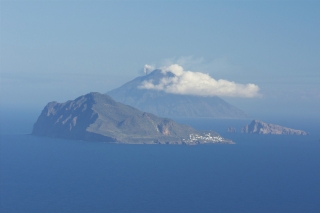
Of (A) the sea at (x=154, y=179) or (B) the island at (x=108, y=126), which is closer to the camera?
(A) the sea at (x=154, y=179)

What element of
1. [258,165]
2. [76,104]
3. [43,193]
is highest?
[76,104]

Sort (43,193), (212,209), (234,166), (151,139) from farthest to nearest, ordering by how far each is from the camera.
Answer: (151,139) < (234,166) < (43,193) < (212,209)

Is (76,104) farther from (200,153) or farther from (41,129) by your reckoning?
(200,153)

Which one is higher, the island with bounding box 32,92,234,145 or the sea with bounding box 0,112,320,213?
the island with bounding box 32,92,234,145

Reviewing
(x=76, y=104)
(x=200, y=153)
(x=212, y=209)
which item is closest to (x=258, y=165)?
(x=200, y=153)

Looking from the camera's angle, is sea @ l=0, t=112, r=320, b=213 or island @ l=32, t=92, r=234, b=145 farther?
island @ l=32, t=92, r=234, b=145
